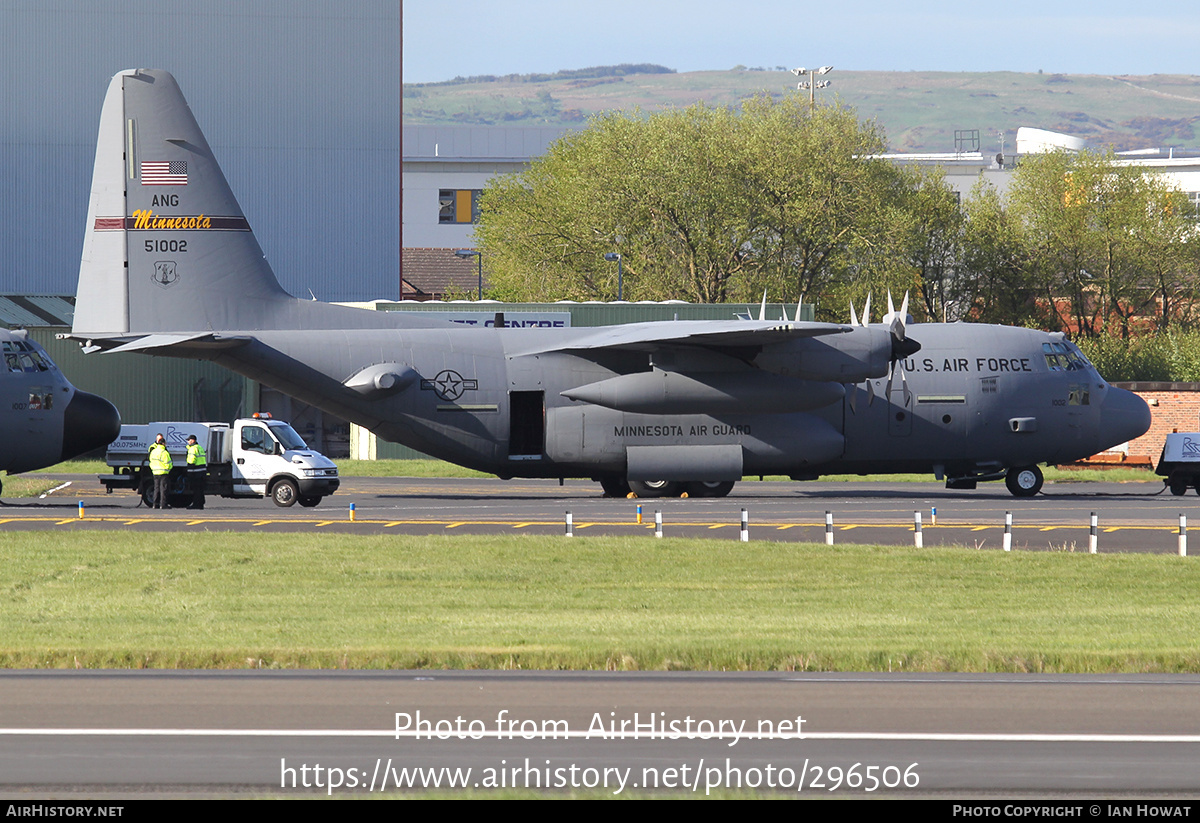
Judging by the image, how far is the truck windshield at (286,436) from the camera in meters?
35.6

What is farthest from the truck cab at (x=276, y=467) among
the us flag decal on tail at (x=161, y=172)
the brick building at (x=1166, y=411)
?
the brick building at (x=1166, y=411)

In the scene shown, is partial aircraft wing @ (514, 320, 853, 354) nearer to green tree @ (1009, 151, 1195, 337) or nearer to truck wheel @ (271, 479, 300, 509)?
truck wheel @ (271, 479, 300, 509)

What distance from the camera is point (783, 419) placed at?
35688 mm

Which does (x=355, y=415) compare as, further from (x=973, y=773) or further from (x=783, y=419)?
(x=973, y=773)

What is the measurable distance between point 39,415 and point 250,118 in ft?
129

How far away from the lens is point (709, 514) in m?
31.3

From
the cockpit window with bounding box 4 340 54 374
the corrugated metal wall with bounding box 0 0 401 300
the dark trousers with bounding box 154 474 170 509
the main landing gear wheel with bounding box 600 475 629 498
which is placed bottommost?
the main landing gear wheel with bounding box 600 475 629 498

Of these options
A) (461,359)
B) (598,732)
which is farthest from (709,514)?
(598,732)

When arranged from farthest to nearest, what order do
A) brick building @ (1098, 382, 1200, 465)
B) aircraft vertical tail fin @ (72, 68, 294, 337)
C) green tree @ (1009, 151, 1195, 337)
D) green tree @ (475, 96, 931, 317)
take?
green tree @ (1009, 151, 1195, 337) < green tree @ (475, 96, 931, 317) < brick building @ (1098, 382, 1200, 465) < aircraft vertical tail fin @ (72, 68, 294, 337)

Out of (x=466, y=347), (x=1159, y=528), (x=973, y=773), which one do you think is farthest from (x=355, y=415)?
(x=973, y=773)

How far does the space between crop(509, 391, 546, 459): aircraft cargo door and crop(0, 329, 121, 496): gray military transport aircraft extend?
1041 centimetres

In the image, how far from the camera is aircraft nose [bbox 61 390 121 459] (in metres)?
34.6

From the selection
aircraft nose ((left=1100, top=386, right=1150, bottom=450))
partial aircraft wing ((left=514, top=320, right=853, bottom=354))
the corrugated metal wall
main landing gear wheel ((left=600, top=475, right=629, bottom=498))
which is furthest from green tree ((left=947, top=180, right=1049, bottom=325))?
partial aircraft wing ((left=514, top=320, right=853, bottom=354))
